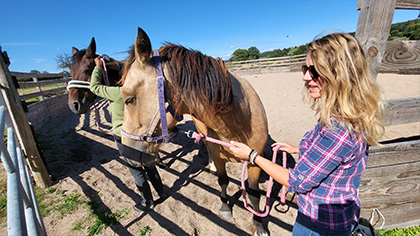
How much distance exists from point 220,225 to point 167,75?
2.23m

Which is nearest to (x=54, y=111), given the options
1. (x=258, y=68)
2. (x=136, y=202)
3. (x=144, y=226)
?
(x=136, y=202)

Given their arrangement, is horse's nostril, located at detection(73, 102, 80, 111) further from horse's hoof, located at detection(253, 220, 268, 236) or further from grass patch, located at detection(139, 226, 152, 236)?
horse's hoof, located at detection(253, 220, 268, 236)

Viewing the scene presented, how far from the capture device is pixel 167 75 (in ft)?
4.74

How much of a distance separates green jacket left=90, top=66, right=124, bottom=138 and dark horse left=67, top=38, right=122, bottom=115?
422 mm

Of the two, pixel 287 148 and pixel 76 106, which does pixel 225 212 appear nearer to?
pixel 287 148

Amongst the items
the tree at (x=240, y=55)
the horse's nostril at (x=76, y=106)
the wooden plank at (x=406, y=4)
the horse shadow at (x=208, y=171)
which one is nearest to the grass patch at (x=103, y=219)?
the horse shadow at (x=208, y=171)

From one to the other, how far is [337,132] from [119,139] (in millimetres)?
2490

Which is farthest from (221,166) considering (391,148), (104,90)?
(391,148)

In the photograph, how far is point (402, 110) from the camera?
1.83 m

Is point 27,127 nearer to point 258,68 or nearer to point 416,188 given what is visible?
point 416,188

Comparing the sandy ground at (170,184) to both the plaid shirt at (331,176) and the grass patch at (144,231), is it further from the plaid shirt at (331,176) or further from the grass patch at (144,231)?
the plaid shirt at (331,176)

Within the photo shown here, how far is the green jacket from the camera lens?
2.04 m

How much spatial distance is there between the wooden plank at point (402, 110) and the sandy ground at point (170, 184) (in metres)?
1.73

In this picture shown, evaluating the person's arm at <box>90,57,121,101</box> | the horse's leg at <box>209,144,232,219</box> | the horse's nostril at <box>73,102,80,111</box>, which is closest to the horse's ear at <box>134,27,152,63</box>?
the person's arm at <box>90,57,121,101</box>
